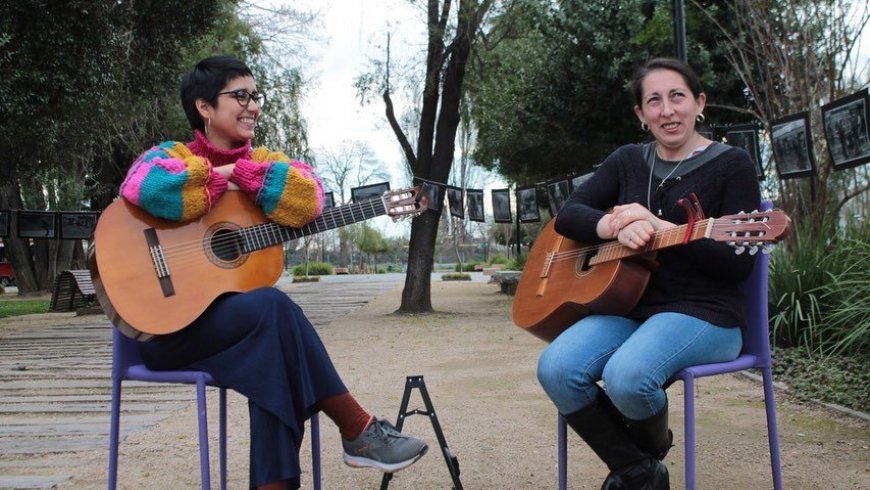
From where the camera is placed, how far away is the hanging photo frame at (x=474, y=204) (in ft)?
47.0

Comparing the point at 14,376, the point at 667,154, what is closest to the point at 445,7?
the point at 14,376

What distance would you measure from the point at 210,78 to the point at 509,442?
2.26 m

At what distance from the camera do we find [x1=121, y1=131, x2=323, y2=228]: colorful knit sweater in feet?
8.07

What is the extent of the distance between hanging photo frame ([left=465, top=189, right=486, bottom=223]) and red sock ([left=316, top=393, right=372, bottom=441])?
11.9m

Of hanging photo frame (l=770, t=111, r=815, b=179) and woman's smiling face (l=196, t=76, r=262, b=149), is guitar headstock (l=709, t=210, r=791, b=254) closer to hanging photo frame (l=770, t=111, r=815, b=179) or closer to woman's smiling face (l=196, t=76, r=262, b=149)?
woman's smiling face (l=196, t=76, r=262, b=149)

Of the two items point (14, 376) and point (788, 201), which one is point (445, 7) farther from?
point (14, 376)

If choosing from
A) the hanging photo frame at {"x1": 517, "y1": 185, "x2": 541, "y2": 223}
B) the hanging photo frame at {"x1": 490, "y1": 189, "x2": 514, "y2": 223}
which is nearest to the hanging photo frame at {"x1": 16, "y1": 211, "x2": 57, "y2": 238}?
the hanging photo frame at {"x1": 490, "y1": 189, "x2": 514, "y2": 223}

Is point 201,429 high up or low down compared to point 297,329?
down

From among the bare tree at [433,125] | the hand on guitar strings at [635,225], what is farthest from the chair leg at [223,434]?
the bare tree at [433,125]

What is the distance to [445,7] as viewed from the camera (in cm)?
1270

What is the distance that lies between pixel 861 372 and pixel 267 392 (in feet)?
13.6

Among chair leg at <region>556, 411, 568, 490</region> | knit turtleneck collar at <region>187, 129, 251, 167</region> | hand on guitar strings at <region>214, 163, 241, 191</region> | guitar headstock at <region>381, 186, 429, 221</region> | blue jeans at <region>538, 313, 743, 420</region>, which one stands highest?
knit turtleneck collar at <region>187, 129, 251, 167</region>

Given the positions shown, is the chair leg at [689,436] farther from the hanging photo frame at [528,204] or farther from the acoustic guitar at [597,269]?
the hanging photo frame at [528,204]

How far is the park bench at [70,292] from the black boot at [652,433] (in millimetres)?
14699
